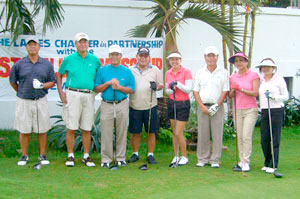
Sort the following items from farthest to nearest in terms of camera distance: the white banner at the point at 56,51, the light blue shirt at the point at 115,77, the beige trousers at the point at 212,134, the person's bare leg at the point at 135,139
A: the white banner at the point at 56,51
the person's bare leg at the point at 135,139
the beige trousers at the point at 212,134
the light blue shirt at the point at 115,77

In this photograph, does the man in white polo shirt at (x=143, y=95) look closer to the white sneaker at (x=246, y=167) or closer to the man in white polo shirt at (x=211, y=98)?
the man in white polo shirt at (x=211, y=98)

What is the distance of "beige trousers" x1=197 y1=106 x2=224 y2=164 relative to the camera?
6926 millimetres

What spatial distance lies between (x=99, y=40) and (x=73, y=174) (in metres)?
4.00

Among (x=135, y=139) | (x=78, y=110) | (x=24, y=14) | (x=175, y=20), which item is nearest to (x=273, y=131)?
(x=135, y=139)

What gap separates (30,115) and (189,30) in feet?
18.8

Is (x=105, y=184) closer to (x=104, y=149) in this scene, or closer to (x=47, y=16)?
(x=104, y=149)

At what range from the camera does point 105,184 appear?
5863 millimetres

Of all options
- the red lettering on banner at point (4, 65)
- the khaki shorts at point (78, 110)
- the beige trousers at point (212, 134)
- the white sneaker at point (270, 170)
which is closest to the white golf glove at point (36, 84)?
the khaki shorts at point (78, 110)

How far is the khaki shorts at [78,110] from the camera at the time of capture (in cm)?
677

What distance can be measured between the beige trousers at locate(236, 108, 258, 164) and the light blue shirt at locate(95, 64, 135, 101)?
5.83 feet

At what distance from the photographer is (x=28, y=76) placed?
6758mm

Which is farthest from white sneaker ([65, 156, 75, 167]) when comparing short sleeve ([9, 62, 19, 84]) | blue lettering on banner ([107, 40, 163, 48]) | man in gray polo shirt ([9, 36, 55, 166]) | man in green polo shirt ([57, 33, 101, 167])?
blue lettering on banner ([107, 40, 163, 48])

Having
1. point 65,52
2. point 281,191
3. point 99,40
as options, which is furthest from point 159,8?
point 281,191

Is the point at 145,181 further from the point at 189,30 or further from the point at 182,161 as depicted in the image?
the point at 189,30
